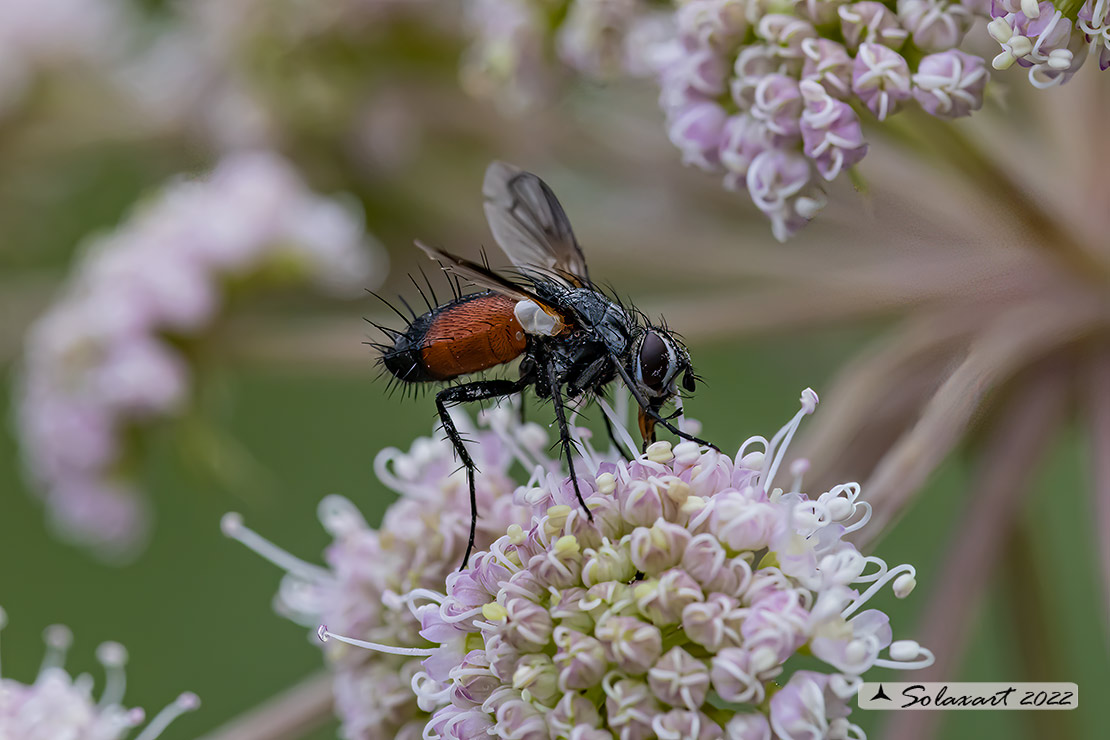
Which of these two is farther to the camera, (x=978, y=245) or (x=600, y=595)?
(x=978, y=245)

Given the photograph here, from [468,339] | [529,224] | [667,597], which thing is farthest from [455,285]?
[667,597]

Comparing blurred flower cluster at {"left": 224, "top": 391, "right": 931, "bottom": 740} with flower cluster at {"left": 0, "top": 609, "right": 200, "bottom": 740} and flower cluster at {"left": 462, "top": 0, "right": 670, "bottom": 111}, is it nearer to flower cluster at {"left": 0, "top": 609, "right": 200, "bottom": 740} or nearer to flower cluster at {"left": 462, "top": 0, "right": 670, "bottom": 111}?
flower cluster at {"left": 0, "top": 609, "right": 200, "bottom": 740}

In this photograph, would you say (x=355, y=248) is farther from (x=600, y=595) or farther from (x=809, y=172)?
(x=600, y=595)

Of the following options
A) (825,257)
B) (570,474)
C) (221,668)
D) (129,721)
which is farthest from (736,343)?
(221,668)

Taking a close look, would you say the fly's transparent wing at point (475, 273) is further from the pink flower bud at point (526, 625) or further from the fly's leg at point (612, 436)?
the pink flower bud at point (526, 625)

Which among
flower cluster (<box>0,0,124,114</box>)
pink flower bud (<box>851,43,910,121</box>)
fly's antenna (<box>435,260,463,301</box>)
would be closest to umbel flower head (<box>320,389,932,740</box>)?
pink flower bud (<box>851,43,910,121</box>)

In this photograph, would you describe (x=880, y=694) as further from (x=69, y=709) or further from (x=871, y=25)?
(x=69, y=709)
